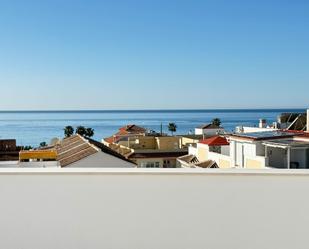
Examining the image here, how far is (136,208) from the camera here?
215 centimetres

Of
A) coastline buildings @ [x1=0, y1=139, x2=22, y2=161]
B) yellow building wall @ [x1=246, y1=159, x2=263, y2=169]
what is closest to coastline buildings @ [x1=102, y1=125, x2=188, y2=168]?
coastline buildings @ [x1=0, y1=139, x2=22, y2=161]

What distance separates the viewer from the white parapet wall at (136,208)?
6.87 feet

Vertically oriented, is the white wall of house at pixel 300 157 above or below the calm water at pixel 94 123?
above

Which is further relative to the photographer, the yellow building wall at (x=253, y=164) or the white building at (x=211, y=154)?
the white building at (x=211, y=154)

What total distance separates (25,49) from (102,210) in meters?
14.5

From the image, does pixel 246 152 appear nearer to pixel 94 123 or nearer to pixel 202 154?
pixel 202 154

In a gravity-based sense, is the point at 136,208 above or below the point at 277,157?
above

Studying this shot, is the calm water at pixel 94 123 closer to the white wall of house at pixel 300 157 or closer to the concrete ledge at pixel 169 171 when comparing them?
the white wall of house at pixel 300 157

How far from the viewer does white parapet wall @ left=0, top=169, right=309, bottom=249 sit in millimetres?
2094

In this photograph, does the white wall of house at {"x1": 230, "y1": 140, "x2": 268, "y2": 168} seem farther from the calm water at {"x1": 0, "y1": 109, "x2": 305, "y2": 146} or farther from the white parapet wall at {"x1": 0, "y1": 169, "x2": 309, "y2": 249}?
the calm water at {"x1": 0, "y1": 109, "x2": 305, "y2": 146}

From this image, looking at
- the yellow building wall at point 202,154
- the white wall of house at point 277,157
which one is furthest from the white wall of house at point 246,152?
the yellow building wall at point 202,154

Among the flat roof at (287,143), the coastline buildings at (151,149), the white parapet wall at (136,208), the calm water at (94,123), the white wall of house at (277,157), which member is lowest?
the calm water at (94,123)

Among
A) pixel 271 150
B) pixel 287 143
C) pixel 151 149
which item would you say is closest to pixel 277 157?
pixel 271 150

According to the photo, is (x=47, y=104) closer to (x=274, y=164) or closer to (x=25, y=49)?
(x=274, y=164)
